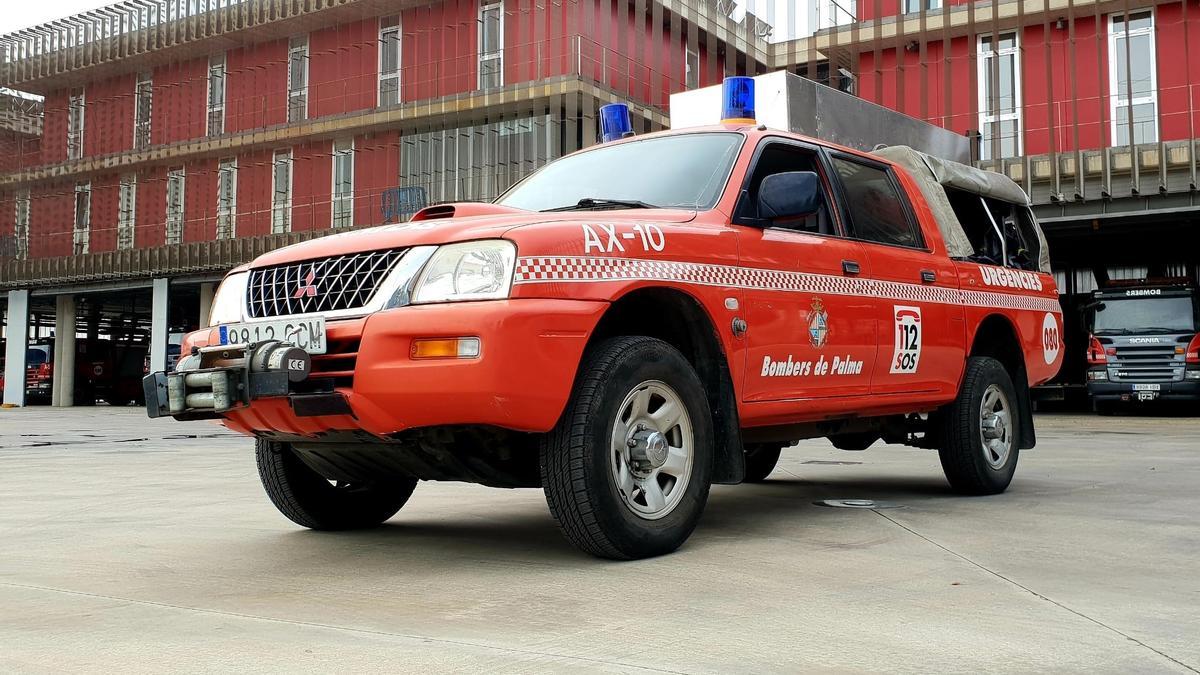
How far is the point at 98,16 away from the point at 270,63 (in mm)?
6346

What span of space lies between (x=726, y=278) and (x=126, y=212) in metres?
31.3

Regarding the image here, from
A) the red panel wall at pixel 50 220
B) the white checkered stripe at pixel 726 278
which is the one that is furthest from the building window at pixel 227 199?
the white checkered stripe at pixel 726 278

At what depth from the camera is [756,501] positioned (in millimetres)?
6586

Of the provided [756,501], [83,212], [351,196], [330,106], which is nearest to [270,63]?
[330,106]

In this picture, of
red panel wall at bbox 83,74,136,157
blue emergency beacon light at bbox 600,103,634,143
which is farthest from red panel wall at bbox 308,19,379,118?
blue emergency beacon light at bbox 600,103,634,143

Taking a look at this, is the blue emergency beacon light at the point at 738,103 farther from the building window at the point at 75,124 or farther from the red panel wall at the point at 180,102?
Answer: the building window at the point at 75,124

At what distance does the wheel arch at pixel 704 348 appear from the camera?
15.5ft

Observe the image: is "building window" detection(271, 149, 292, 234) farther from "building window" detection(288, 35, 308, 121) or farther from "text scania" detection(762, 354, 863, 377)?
"text scania" detection(762, 354, 863, 377)

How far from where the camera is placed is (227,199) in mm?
30422

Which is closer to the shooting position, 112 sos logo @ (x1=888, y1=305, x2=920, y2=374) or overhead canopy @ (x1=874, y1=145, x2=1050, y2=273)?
112 sos logo @ (x1=888, y1=305, x2=920, y2=374)

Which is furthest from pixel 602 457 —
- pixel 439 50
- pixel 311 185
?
pixel 311 185

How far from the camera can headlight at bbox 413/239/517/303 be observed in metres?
3.98

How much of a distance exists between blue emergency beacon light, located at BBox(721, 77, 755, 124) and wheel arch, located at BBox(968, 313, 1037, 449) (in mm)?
2129

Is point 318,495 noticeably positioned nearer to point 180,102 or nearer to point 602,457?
point 602,457
